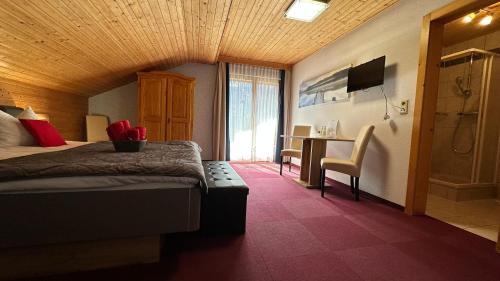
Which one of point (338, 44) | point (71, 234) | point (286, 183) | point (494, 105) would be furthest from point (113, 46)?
point (494, 105)

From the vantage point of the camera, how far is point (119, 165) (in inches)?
47.5

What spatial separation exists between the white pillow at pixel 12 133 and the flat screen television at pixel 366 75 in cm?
388

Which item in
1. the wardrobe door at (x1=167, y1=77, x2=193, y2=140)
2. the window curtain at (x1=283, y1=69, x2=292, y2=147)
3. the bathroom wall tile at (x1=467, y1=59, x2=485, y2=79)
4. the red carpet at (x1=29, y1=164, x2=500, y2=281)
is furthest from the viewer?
the window curtain at (x1=283, y1=69, x2=292, y2=147)

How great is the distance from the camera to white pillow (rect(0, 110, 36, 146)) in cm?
202

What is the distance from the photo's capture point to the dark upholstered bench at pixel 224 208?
1.58m

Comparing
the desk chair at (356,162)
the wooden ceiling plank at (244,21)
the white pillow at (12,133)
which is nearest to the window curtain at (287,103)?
the wooden ceiling plank at (244,21)

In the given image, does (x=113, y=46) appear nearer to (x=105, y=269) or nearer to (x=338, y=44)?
(x=105, y=269)

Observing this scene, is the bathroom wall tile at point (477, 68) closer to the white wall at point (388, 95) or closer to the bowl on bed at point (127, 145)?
the white wall at point (388, 95)

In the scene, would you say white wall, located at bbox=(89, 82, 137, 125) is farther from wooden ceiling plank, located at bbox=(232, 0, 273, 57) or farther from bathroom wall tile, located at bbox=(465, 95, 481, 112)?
bathroom wall tile, located at bbox=(465, 95, 481, 112)

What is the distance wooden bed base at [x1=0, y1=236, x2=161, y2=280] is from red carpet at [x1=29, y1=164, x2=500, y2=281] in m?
0.05

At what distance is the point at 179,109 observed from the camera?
4.17m

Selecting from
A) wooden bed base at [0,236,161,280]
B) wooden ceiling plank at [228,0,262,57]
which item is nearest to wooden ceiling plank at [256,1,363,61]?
wooden ceiling plank at [228,0,262,57]

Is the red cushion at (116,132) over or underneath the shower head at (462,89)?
underneath

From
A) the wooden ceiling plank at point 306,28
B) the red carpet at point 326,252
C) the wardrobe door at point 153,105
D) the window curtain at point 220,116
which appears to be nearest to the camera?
the red carpet at point 326,252
